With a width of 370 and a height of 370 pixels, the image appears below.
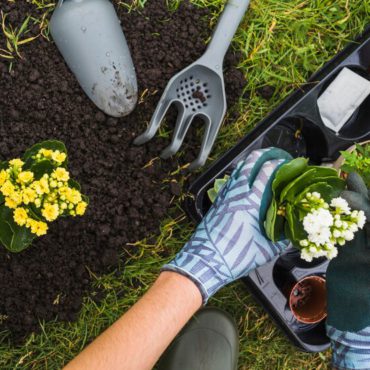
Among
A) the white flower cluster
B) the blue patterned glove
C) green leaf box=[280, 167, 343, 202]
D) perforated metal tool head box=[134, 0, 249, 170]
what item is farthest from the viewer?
perforated metal tool head box=[134, 0, 249, 170]

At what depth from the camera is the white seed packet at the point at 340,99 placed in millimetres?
1288

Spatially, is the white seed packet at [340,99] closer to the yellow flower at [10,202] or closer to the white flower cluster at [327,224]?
the white flower cluster at [327,224]

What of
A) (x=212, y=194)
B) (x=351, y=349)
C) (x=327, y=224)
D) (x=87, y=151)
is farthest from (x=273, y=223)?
(x=87, y=151)

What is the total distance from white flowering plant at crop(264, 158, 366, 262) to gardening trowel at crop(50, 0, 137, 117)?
0.42m

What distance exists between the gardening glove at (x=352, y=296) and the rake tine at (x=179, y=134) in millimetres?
396

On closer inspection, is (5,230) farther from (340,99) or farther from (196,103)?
(340,99)

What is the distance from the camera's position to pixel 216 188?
1.22 metres

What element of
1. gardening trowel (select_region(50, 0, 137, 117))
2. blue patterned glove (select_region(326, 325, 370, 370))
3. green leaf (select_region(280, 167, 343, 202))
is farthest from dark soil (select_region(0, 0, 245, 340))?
blue patterned glove (select_region(326, 325, 370, 370))

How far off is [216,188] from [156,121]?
0.20 metres

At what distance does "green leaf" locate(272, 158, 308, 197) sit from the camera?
39.3 inches

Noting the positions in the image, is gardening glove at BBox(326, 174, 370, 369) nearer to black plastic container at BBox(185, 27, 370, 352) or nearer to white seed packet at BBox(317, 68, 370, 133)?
black plastic container at BBox(185, 27, 370, 352)

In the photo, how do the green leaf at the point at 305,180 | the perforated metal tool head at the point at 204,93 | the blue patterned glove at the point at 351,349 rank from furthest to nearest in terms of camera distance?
1. the perforated metal tool head at the point at 204,93
2. the blue patterned glove at the point at 351,349
3. the green leaf at the point at 305,180

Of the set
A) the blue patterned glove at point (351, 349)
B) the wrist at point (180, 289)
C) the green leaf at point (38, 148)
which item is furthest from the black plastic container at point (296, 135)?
the green leaf at point (38, 148)

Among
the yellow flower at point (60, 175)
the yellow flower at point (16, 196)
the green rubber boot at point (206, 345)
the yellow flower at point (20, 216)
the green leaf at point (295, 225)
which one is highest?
the yellow flower at point (60, 175)
